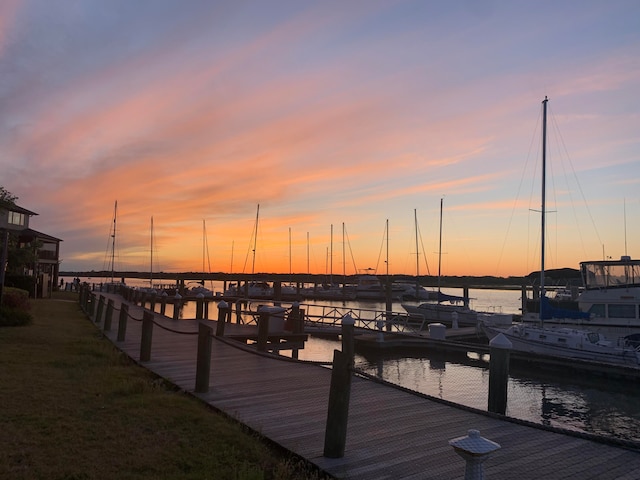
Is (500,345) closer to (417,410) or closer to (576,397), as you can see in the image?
(417,410)

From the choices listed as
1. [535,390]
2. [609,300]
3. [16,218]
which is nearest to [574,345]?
[535,390]

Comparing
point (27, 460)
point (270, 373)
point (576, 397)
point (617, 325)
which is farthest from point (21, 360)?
point (617, 325)

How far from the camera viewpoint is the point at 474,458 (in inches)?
157

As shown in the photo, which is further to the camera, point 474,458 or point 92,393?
point 92,393

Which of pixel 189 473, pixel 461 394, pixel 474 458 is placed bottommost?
pixel 461 394

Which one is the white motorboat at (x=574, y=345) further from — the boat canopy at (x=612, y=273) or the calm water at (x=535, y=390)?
the boat canopy at (x=612, y=273)

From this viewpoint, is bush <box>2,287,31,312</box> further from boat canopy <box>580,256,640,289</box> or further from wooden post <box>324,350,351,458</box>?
boat canopy <box>580,256,640,289</box>

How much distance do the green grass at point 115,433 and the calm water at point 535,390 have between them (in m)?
10.4

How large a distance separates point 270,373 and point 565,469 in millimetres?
6954

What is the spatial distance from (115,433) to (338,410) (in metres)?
3.17

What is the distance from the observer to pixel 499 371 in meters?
8.71

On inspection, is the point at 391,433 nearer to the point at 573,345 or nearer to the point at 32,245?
the point at 573,345

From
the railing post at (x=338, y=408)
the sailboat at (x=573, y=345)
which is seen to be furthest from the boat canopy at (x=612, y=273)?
the railing post at (x=338, y=408)

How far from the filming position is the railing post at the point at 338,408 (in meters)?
6.02
